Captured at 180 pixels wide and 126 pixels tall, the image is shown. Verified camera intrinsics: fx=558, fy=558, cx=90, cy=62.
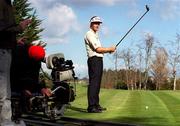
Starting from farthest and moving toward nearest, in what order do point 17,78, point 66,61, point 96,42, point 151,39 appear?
point 151,39 < point 96,42 < point 66,61 < point 17,78

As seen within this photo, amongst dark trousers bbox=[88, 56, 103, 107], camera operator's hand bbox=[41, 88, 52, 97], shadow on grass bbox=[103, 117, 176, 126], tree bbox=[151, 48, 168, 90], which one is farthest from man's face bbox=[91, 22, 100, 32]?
tree bbox=[151, 48, 168, 90]

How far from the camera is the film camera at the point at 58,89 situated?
9562 mm

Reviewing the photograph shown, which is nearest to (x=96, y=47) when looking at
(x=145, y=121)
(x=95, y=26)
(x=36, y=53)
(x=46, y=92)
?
(x=95, y=26)

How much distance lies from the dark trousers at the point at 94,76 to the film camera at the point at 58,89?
6.91ft

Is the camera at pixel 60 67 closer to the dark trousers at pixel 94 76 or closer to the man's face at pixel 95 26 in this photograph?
the dark trousers at pixel 94 76

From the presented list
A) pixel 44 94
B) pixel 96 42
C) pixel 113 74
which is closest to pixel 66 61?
pixel 44 94

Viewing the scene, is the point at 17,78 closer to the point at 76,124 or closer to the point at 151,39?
the point at 76,124

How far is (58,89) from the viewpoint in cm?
961

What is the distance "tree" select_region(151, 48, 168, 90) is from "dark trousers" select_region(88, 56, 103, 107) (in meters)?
35.2

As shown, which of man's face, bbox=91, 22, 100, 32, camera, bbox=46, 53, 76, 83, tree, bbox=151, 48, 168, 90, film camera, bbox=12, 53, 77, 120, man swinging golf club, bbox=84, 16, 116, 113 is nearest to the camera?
film camera, bbox=12, 53, 77, 120

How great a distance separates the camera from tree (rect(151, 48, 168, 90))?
4728cm

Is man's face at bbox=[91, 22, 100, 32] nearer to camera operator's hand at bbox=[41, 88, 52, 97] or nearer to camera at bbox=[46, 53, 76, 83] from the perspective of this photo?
camera at bbox=[46, 53, 76, 83]

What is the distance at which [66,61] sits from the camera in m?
9.88

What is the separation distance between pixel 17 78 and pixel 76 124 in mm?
1355
